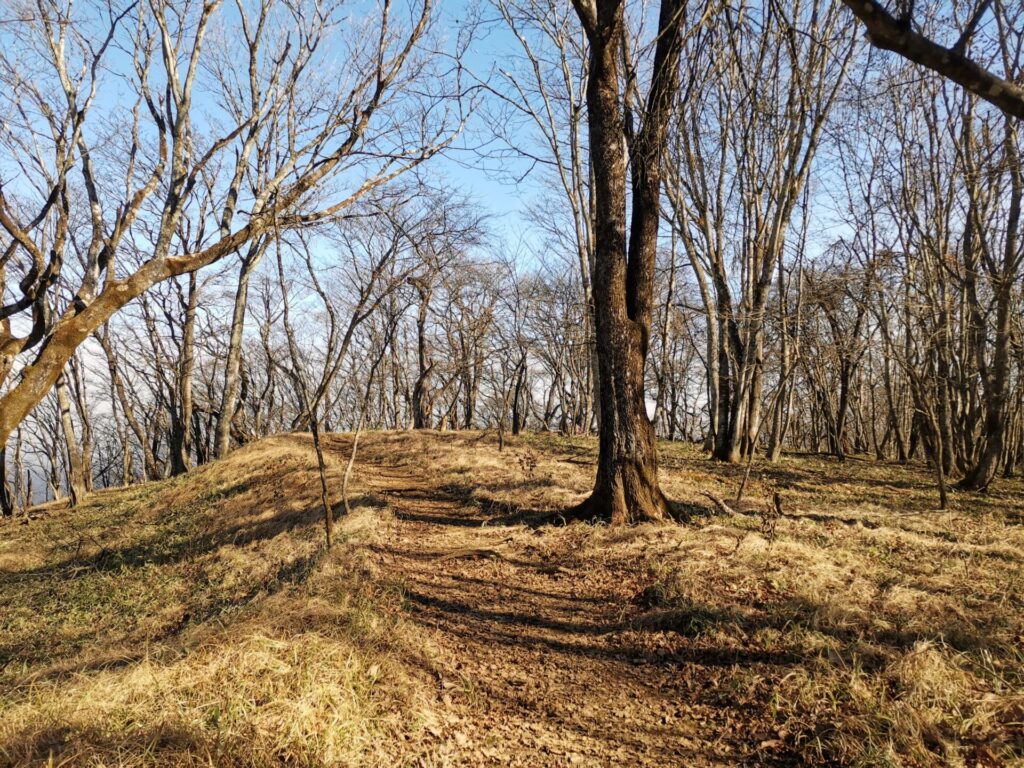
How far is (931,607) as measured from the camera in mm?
3660

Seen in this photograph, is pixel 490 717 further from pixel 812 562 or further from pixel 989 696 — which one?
pixel 812 562

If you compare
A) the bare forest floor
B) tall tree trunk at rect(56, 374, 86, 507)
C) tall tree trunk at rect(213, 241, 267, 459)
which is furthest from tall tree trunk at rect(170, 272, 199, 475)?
the bare forest floor

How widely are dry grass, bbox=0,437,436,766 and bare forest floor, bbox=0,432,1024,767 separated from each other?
0.7 inches

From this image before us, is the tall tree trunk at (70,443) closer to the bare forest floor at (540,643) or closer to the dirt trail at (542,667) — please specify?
the bare forest floor at (540,643)

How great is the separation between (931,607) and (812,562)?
2.89ft

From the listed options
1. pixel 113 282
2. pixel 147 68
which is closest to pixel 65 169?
pixel 147 68

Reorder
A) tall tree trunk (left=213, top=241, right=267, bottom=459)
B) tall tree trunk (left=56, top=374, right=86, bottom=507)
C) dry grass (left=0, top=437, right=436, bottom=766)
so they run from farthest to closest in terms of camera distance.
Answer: tall tree trunk (left=213, top=241, right=267, bottom=459)
tall tree trunk (left=56, top=374, right=86, bottom=507)
dry grass (left=0, top=437, right=436, bottom=766)

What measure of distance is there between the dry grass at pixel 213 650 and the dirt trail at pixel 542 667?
0.33 m

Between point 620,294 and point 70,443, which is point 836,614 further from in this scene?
point 70,443

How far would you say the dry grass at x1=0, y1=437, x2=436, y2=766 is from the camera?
2438 millimetres

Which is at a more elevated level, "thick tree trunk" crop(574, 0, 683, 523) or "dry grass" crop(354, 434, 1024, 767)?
"thick tree trunk" crop(574, 0, 683, 523)

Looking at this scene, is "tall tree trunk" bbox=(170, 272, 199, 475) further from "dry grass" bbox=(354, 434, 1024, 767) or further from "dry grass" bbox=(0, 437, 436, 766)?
"dry grass" bbox=(354, 434, 1024, 767)

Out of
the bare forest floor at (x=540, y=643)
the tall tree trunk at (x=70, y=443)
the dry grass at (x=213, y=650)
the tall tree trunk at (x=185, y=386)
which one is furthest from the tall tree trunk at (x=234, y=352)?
the bare forest floor at (x=540, y=643)

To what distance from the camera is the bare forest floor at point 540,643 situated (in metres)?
2.58
